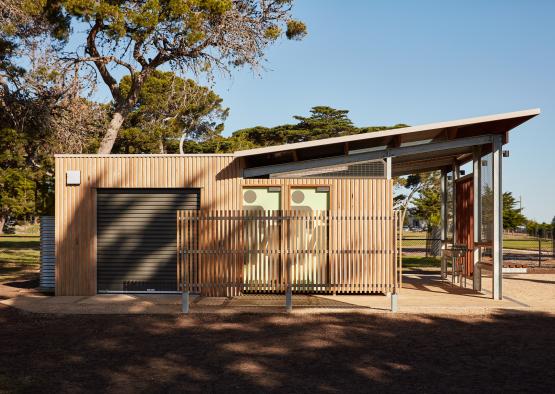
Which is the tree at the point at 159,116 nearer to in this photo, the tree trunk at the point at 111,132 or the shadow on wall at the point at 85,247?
the tree trunk at the point at 111,132

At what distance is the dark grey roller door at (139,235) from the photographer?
13.6 m

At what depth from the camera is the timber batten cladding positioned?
1344cm

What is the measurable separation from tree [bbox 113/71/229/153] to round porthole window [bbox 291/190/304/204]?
18914mm

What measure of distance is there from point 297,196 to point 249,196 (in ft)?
3.08

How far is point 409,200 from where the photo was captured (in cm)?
5072

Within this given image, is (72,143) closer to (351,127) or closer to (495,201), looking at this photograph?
(495,201)

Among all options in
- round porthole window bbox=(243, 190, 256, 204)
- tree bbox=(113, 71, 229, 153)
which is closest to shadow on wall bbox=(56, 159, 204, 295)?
round porthole window bbox=(243, 190, 256, 204)

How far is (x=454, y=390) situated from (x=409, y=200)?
45211mm

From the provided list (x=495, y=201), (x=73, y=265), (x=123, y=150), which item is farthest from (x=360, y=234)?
(x=123, y=150)

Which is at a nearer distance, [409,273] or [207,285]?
[207,285]

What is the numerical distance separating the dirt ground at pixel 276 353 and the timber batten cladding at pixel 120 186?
7.82ft

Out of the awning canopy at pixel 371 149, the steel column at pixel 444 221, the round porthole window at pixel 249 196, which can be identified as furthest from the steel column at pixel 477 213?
the round porthole window at pixel 249 196

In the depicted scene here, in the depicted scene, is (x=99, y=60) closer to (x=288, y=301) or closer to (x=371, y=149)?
(x=371, y=149)

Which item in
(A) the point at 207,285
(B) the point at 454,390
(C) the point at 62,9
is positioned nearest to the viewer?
(B) the point at 454,390
